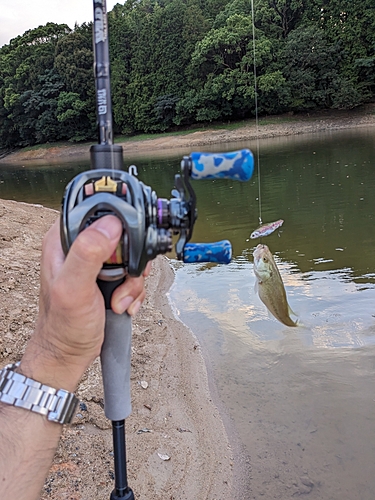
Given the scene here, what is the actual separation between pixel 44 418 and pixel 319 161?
16.1 m

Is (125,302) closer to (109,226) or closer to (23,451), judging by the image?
(109,226)

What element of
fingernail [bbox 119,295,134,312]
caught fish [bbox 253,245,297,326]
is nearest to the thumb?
fingernail [bbox 119,295,134,312]

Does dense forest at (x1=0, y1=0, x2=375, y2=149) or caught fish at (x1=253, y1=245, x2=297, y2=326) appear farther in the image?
dense forest at (x1=0, y1=0, x2=375, y2=149)

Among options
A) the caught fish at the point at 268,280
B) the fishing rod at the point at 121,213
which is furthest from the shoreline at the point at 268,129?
the fishing rod at the point at 121,213

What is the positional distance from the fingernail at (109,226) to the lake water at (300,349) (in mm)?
2131

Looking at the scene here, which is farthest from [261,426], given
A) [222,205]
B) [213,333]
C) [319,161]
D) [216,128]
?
[216,128]

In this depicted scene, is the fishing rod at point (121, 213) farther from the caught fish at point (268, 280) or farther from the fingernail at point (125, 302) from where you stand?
the caught fish at point (268, 280)

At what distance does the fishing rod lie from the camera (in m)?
1.07

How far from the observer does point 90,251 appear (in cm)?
99

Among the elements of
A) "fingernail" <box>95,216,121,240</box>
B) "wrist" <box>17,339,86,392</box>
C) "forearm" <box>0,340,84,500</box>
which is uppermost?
"fingernail" <box>95,216,121,240</box>

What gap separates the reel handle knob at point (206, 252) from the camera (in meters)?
1.28

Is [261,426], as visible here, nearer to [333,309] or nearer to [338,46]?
[333,309]

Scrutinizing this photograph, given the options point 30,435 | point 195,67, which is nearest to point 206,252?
point 30,435

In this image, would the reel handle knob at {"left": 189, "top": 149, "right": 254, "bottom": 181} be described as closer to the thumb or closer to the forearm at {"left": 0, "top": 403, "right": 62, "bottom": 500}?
the thumb
